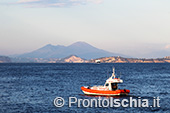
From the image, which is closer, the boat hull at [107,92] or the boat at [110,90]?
the boat hull at [107,92]

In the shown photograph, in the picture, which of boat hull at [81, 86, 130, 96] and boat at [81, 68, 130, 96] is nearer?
boat hull at [81, 86, 130, 96]

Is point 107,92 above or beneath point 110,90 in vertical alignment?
beneath

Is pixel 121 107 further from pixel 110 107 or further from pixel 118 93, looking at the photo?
pixel 118 93

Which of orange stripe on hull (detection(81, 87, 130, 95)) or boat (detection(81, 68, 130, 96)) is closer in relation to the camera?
orange stripe on hull (detection(81, 87, 130, 95))

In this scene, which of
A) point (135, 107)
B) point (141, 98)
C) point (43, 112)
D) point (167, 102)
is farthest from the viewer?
point (141, 98)

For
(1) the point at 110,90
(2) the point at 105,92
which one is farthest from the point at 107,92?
(1) the point at 110,90

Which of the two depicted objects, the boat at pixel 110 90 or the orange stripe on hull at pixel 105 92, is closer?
the orange stripe on hull at pixel 105 92

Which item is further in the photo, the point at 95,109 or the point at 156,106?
the point at 156,106

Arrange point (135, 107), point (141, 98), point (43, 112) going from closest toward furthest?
point (43, 112)
point (135, 107)
point (141, 98)

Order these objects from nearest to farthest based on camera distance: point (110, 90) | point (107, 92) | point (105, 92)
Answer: point (107, 92) < point (105, 92) < point (110, 90)

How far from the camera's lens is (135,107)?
4988 cm

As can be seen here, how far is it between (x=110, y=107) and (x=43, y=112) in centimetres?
1088

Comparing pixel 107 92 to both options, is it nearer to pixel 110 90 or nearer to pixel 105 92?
pixel 105 92

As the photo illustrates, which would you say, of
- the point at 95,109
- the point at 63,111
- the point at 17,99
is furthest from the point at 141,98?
the point at 17,99
